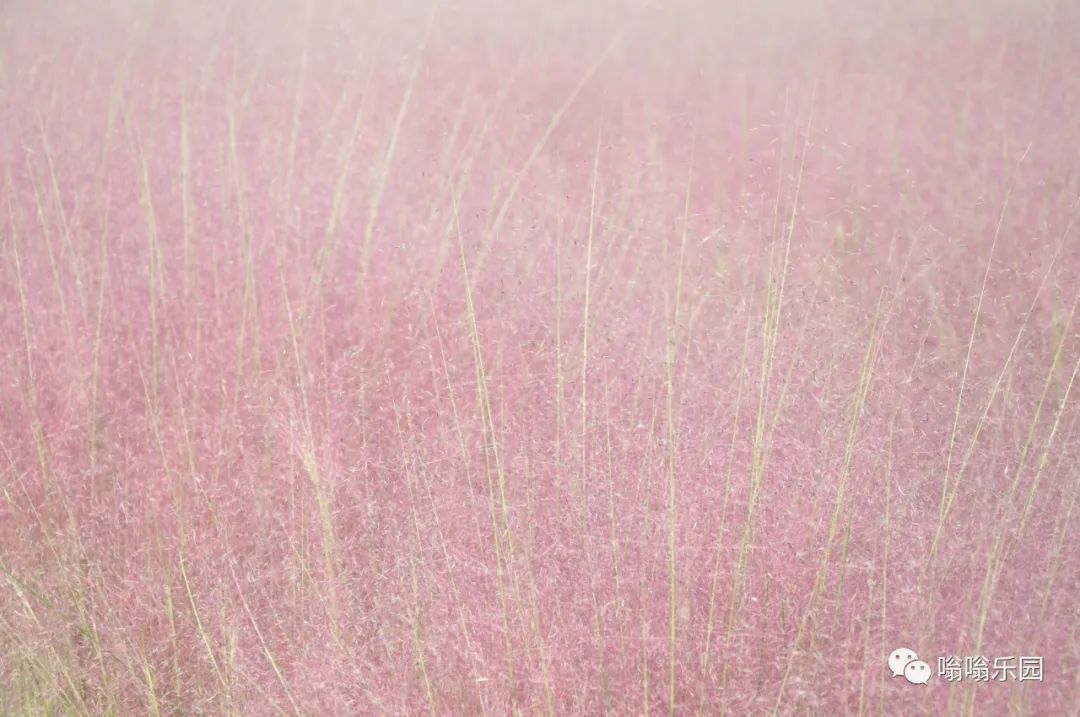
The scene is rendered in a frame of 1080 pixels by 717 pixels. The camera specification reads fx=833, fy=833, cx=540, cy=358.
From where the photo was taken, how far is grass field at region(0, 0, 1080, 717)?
1347 millimetres

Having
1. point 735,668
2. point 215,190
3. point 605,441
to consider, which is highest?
point 215,190

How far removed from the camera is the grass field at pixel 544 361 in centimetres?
135

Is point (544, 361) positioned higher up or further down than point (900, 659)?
higher up

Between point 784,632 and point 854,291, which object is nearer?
point 784,632

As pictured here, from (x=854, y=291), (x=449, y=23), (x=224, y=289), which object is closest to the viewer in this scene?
(x=854, y=291)

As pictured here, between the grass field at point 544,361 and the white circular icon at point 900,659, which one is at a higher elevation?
the grass field at point 544,361

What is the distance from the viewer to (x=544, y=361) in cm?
147

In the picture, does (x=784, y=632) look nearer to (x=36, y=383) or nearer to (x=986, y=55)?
(x=986, y=55)

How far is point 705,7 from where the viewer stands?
67.0 inches

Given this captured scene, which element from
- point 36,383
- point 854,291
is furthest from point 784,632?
point 36,383

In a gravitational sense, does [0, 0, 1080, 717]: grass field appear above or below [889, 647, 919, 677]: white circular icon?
above

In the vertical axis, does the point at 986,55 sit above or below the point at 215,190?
above

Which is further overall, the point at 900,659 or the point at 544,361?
the point at 544,361

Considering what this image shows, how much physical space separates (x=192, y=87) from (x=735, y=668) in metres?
1.59
